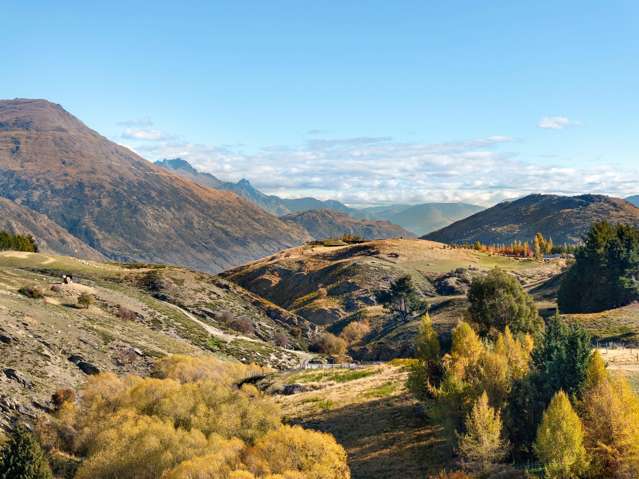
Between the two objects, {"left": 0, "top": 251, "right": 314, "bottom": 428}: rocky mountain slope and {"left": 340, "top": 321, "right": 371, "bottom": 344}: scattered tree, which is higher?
{"left": 0, "top": 251, "right": 314, "bottom": 428}: rocky mountain slope

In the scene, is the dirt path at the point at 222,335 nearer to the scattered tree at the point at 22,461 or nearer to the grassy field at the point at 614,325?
the grassy field at the point at 614,325

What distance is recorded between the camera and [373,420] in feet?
190

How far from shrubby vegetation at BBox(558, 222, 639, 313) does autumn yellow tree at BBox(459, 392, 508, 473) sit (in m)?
88.5

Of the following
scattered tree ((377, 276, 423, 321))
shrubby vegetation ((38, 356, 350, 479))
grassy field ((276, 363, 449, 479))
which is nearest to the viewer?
shrubby vegetation ((38, 356, 350, 479))

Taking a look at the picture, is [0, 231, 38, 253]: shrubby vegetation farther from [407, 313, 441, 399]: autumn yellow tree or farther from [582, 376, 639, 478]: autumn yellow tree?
[582, 376, 639, 478]: autumn yellow tree

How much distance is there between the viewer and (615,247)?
123125mm

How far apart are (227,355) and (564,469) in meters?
79.1

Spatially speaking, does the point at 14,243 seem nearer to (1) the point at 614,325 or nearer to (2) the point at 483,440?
(1) the point at 614,325

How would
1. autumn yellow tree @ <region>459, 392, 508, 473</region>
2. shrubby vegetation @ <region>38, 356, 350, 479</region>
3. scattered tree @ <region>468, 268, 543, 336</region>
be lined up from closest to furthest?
shrubby vegetation @ <region>38, 356, 350, 479</region> < autumn yellow tree @ <region>459, 392, 508, 473</region> < scattered tree @ <region>468, 268, 543, 336</region>

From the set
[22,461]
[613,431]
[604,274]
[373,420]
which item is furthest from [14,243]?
[613,431]

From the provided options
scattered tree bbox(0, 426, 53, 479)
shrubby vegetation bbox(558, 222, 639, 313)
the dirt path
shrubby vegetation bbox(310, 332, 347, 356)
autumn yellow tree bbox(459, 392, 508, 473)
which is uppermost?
shrubby vegetation bbox(558, 222, 639, 313)

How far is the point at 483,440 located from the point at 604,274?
9683cm

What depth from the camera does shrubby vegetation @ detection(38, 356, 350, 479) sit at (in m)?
41.8

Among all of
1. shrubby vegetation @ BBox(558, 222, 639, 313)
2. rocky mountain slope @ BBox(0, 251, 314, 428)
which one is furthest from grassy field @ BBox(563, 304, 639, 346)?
rocky mountain slope @ BBox(0, 251, 314, 428)
